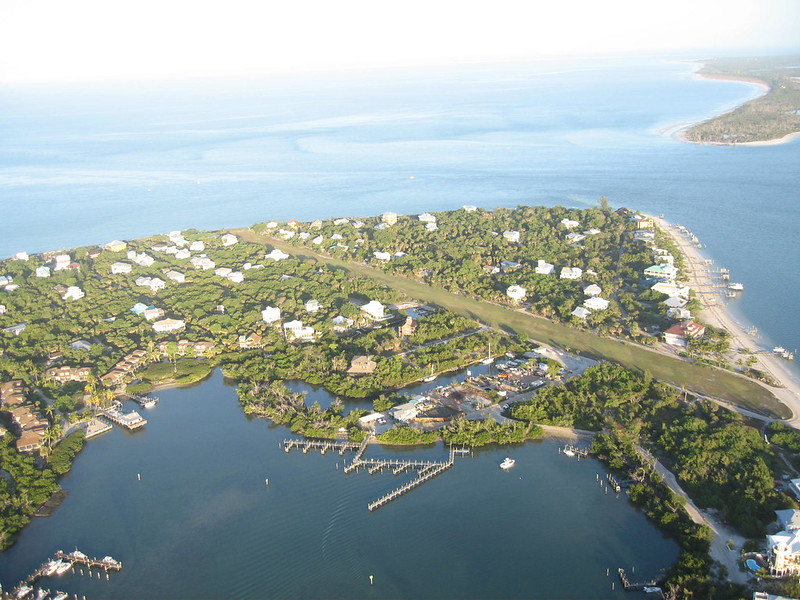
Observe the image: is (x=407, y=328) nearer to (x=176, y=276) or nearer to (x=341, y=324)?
(x=341, y=324)

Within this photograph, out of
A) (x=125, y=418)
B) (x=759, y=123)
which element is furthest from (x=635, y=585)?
(x=759, y=123)

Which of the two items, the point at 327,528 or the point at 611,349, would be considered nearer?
the point at 327,528

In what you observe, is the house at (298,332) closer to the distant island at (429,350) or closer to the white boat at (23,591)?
the distant island at (429,350)

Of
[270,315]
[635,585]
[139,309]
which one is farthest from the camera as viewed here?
[139,309]

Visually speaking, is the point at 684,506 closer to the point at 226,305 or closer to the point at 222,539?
the point at 222,539

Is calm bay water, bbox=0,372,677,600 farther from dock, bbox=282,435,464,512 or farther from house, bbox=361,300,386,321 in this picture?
house, bbox=361,300,386,321

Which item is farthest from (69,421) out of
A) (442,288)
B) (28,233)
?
(28,233)
